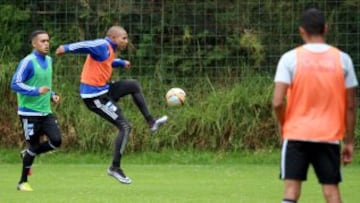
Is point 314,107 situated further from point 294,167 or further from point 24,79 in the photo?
point 24,79

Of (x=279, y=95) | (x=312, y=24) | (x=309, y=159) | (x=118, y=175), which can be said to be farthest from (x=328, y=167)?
(x=118, y=175)

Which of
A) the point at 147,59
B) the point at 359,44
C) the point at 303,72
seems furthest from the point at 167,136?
the point at 303,72

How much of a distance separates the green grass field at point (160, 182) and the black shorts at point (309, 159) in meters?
3.71

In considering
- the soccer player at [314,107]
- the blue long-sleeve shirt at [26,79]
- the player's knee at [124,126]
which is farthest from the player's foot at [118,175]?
the soccer player at [314,107]

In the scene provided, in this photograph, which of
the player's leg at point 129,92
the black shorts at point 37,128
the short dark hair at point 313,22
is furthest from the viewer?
the player's leg at point 129,92

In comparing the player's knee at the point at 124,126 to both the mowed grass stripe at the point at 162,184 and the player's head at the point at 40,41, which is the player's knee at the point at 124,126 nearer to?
the mowed grass stripe at the point at 162,184

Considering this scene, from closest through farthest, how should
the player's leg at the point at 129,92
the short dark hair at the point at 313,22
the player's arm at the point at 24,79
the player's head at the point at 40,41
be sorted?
the short dark hair at the point at 313,22 < the player's arm at the point at 24,79 < the player's head at the point at 40,41 < the player's leg at the point at 129,92

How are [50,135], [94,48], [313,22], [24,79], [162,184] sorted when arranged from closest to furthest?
[313,22] → [24,79] → [50,135] → [94,48] → [162,184]

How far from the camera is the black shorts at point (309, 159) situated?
754 centimetres

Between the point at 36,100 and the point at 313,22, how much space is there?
20.6 ft

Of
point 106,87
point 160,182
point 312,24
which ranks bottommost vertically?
point 160,182

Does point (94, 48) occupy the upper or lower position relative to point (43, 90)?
upper

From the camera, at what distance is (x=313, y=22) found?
7.44m

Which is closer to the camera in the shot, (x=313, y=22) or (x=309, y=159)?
(x=313, y=22)
